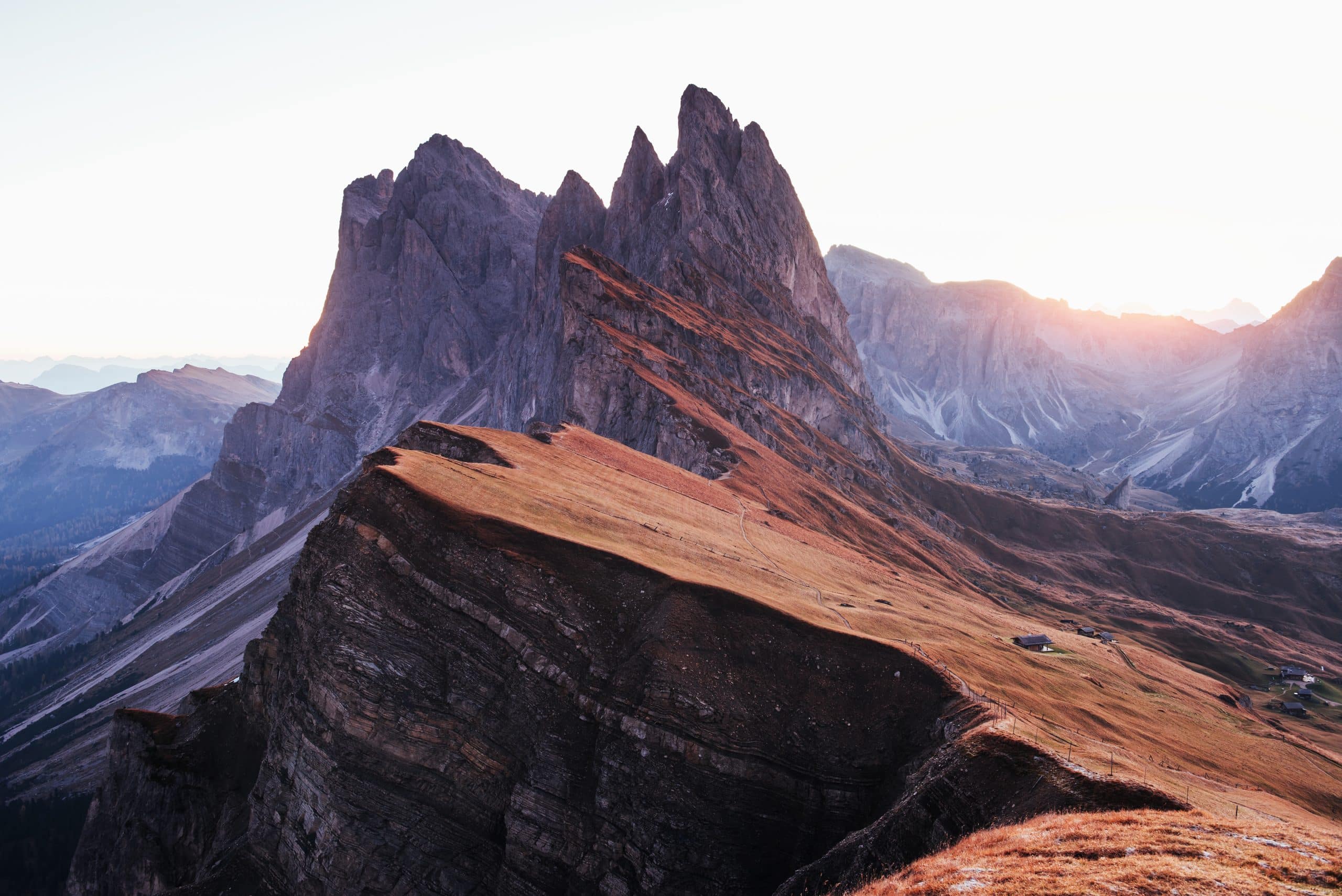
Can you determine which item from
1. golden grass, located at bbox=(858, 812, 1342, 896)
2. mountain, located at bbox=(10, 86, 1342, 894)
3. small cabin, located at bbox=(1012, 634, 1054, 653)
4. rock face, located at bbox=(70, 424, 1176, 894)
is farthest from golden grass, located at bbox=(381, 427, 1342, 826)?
golden grass, located at bbox=(858, 812, 1342, 896)

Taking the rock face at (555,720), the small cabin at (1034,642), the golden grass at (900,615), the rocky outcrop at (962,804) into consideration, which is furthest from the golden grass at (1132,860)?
the small cabin at (1034,642)

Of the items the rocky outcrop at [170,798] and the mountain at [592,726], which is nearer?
the mountain at [592,726]

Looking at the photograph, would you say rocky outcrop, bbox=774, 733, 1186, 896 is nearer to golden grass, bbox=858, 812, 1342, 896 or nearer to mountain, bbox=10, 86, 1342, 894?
mountain, bbox=10, 86, 1342, 894

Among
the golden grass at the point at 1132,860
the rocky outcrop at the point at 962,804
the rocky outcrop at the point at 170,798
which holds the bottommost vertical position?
the rocky outcrop at the point at 170,798

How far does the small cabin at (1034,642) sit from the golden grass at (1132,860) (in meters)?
53.2

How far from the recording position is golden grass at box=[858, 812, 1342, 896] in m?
18.2

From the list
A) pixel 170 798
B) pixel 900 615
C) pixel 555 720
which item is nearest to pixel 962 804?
pixel 555 720

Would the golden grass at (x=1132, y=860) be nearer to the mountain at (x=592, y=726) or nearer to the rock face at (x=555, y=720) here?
the mountain at (x=592, y=726)

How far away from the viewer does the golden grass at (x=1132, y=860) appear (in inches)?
716

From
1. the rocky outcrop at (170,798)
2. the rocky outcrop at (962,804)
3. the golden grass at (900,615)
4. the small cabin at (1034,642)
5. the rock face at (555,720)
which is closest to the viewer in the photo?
the rocky outcrop at (962,804)

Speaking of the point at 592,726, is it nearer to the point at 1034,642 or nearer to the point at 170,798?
the point at 170,798

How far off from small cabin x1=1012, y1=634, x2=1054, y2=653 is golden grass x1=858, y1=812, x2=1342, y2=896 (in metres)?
53.2

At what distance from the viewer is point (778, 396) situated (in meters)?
175

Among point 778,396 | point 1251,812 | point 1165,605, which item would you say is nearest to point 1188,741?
point 1251,812
